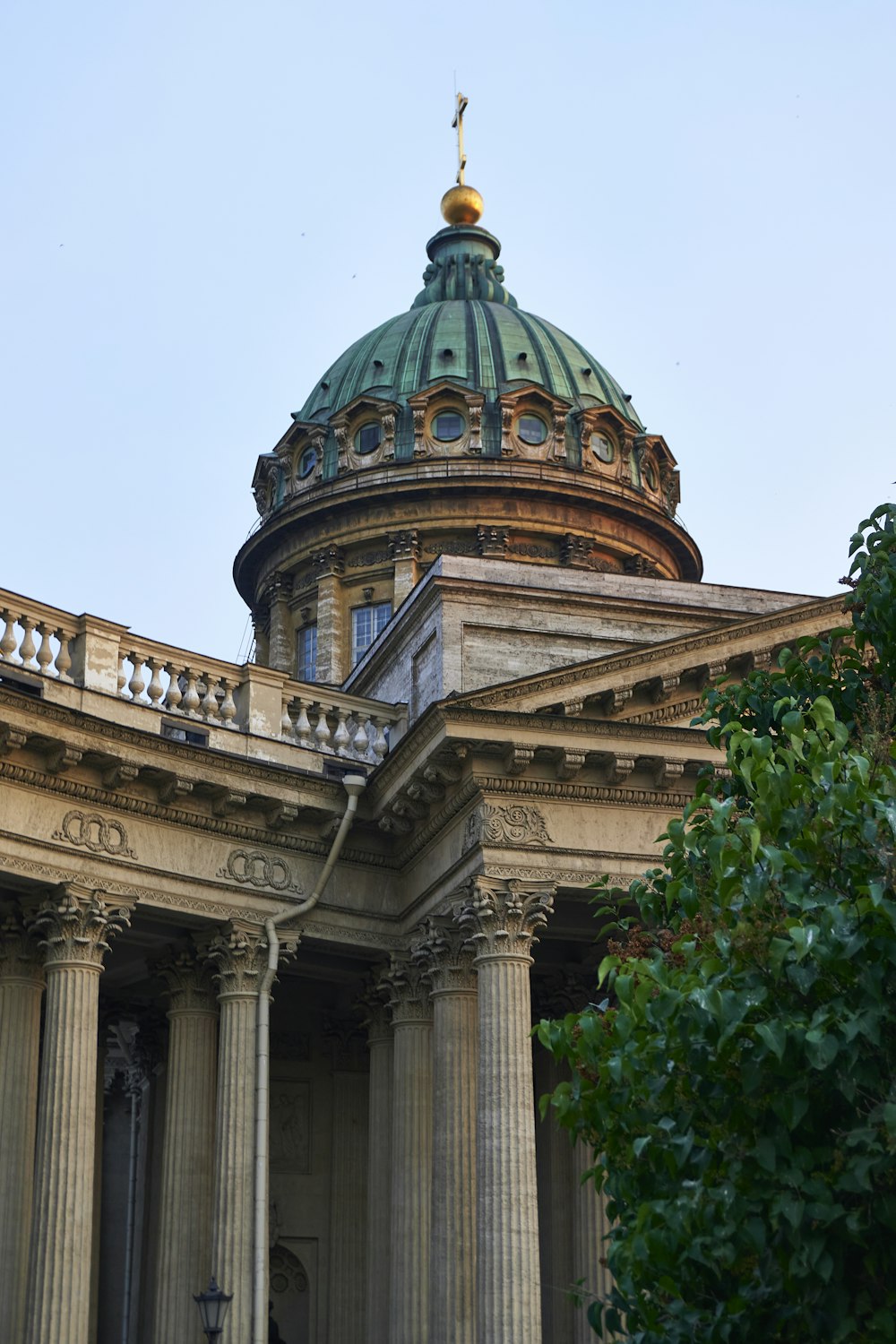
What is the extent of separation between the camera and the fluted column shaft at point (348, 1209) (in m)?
29.2

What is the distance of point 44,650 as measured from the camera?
24984 mm

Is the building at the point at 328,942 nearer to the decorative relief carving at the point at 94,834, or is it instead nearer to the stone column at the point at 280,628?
the decorative relief carving at the point at 94,834

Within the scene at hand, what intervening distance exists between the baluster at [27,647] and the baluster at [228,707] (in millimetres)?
2697

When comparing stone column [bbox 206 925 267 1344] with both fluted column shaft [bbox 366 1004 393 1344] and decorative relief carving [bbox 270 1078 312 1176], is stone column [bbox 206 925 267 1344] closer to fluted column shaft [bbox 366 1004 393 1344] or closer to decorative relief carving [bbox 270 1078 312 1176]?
fluted column shaft [bbox 366 1004 393 1344]

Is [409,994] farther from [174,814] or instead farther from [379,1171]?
[174,814]

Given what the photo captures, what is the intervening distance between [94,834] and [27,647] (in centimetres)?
249

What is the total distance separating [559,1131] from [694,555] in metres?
23.3

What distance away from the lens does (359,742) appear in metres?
27.6

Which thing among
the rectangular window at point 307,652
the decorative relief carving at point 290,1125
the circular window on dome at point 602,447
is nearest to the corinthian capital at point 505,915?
the decorative relief carving at point 290,1125

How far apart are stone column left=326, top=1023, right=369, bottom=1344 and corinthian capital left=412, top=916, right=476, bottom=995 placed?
511 centimetres

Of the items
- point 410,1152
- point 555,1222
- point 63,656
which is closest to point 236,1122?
point 410,1152

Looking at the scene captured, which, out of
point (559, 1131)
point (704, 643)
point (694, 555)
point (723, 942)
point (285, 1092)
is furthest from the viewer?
point (694, 555)

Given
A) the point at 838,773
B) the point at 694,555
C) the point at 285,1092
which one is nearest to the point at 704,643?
the point at 285,1092

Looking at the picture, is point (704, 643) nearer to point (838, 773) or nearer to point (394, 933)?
point (394, 933)
